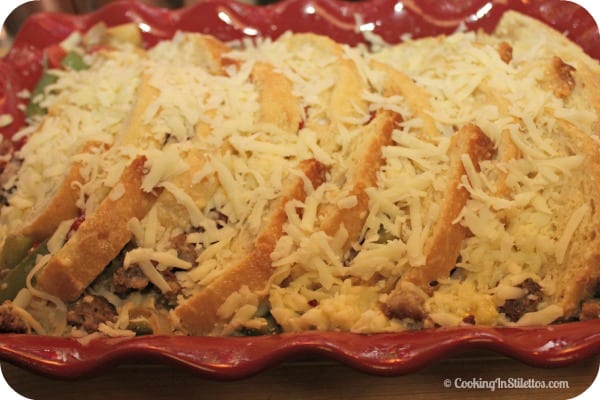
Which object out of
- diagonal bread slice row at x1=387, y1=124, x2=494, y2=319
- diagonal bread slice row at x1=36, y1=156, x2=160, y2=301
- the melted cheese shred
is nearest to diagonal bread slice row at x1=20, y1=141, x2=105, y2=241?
the melted cheese shred

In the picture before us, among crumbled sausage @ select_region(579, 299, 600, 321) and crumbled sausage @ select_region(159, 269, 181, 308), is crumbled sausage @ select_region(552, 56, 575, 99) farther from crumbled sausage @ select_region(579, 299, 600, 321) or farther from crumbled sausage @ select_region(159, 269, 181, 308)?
crumbled sausage @ select_region(159, 269, 181, 308)

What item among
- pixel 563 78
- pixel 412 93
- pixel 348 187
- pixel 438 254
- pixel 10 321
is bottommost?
pixel 10 321

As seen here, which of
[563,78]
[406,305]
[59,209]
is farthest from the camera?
[563,78]

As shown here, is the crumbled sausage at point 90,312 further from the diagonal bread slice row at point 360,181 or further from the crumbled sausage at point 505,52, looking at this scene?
the crumbled sausage at point 505,52

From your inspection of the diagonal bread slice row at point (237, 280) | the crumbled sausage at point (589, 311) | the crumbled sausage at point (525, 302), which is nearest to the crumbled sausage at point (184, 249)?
the diagonal bread slice row at point (237, 280)

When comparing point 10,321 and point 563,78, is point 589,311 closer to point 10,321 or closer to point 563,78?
point 563,78

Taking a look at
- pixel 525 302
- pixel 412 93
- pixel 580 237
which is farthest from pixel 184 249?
pixel 580 237

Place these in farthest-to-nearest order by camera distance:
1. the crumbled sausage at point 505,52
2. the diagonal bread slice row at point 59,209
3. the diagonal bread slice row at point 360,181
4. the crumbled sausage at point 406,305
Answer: the crumbled sausage at point 505,52 → the diagonal bread slice row at point 59,209 → the diagonal bread slice row at point 360,181 → the crumbled sausage at point 406,305
